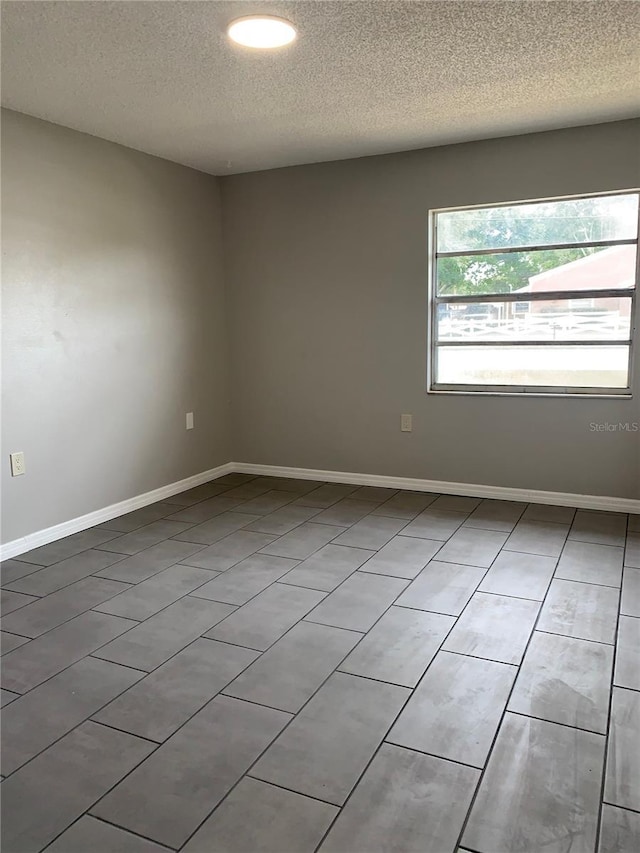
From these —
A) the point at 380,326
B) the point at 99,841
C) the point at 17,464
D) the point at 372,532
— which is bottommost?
the point at 99,841

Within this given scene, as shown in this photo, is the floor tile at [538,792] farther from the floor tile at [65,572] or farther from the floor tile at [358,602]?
the floor tile at [65,572]

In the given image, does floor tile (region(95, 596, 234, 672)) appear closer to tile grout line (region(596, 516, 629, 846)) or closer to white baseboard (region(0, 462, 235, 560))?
white baseboard (region(0, 462, 235, 560))

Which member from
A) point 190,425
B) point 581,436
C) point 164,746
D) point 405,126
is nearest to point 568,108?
point 405,126

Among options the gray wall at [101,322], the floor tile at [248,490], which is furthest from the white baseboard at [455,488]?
the gray wall at [101,322]

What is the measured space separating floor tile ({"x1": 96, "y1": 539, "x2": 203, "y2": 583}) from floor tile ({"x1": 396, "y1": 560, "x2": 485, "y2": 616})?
45.8 inches

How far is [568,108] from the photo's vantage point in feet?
10.8

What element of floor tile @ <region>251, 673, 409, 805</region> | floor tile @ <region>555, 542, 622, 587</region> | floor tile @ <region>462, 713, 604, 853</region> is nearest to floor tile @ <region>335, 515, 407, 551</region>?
floor tile @ <region>555, 542, 622, 587</region>

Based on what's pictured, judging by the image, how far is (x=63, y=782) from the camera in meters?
1.66

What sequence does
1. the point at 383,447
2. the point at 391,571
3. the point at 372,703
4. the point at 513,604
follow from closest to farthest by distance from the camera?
the point at 372,703 < the point at 513,604 < the point at 391,571 < the point at 383,447

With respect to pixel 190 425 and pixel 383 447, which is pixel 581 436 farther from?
pixel 190 425

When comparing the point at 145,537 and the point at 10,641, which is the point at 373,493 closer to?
the point at 145,537

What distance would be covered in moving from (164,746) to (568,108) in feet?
11.1

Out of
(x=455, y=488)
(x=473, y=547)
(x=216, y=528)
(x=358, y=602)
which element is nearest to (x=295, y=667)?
(x=358, y=602)

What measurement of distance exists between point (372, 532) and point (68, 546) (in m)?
1.62
